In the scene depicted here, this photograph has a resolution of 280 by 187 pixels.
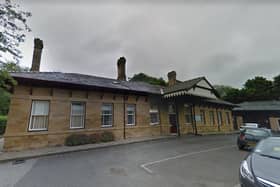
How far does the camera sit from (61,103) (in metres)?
10.5

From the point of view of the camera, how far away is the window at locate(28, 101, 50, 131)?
374 inches

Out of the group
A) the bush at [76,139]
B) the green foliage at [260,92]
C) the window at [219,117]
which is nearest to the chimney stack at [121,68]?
the bush at [76,139]

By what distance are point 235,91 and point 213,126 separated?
82.6 feet

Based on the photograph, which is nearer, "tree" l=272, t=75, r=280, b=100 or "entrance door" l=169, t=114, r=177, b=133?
"entrance door" l=169, t=114, r=177, b=133

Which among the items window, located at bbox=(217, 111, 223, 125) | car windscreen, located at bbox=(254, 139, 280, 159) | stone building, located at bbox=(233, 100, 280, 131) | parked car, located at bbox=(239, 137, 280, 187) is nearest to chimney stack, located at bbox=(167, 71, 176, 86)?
window, located at bbox=(217, 111, 223, 125)

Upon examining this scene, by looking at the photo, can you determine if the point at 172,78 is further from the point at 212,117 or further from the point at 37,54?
the point at 37,54

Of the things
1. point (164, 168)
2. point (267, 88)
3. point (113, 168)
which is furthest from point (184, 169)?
point (267, 88)

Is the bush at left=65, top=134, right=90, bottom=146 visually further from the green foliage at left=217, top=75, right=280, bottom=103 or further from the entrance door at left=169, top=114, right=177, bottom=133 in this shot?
the green foliage at left=217, top=75, right=280, bottom=103

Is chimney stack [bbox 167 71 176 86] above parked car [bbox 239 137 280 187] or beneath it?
above

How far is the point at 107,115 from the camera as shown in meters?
12.5

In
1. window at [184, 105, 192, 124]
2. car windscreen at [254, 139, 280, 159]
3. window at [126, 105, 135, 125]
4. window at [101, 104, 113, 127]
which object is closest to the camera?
car windscreen at [254, 139, 280, 159]

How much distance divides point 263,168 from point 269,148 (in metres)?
1.21

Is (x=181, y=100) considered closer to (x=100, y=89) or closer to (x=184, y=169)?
(x=100, y=89)

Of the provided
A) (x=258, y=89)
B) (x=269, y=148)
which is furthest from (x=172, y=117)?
(x=258, y=89)
